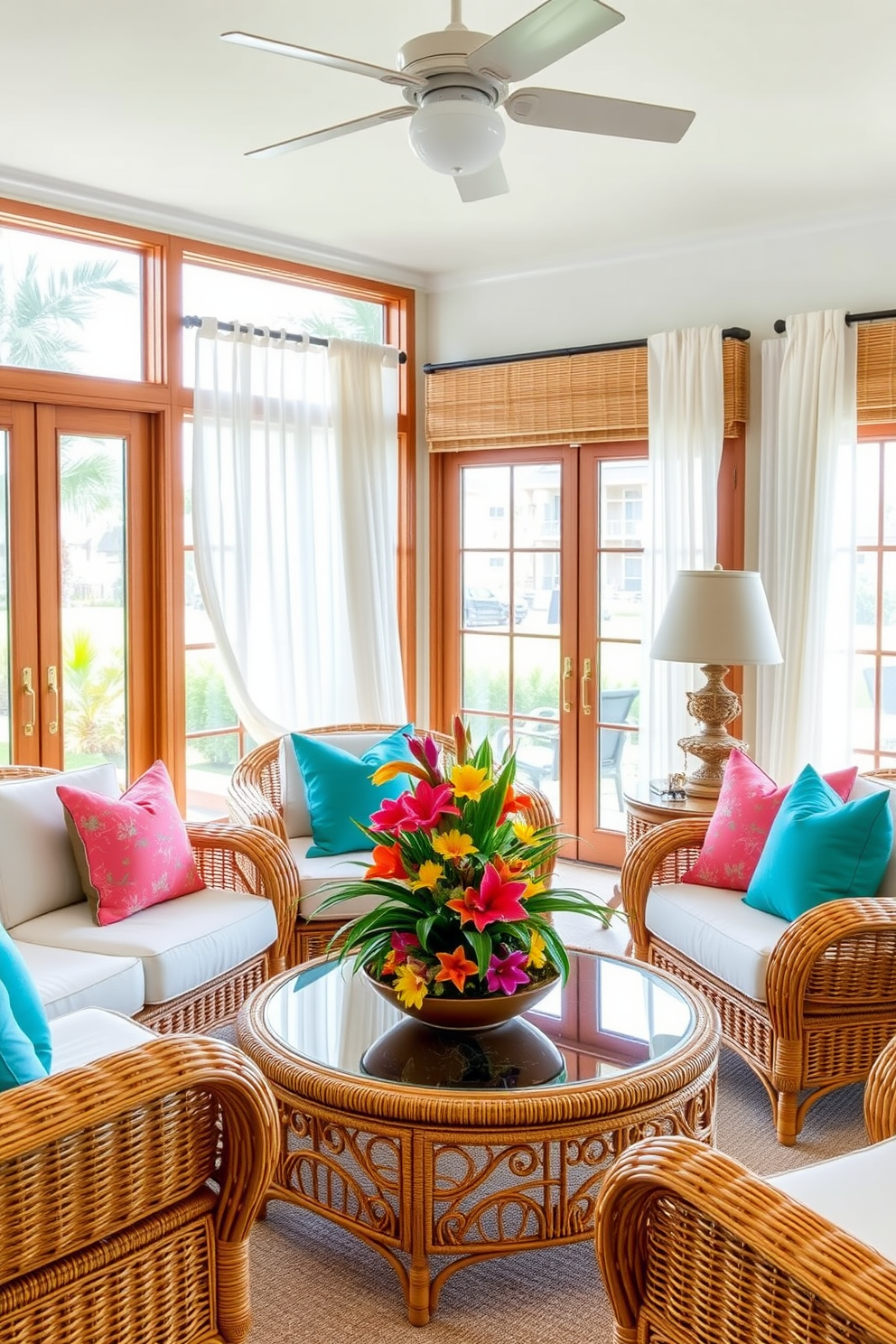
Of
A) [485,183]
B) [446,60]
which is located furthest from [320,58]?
[485,183]

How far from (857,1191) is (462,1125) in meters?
0.70

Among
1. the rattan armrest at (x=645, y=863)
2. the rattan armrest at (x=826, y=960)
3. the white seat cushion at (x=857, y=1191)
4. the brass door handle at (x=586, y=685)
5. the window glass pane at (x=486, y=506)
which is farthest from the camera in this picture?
the window glass pane at (x=486, y=506)

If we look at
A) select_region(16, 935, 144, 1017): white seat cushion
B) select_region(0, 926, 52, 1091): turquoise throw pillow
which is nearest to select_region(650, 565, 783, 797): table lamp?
select_region(16, 935, 144, 1017): white seat cushion

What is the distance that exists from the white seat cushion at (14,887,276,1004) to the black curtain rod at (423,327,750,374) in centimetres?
297

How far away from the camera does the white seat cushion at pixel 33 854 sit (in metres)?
3.01

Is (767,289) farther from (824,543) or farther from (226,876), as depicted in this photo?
(226,876)

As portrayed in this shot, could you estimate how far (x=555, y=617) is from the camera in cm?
545

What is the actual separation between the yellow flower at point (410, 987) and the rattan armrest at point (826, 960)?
3.13 ft

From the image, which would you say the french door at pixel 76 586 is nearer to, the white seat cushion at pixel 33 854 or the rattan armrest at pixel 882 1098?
the white seat cushion at pixel 33 854

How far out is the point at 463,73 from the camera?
95.5 inches

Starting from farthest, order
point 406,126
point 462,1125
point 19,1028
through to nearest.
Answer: point 406,126, point 462,1125, point 19,1028

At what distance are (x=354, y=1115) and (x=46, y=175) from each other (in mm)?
3533

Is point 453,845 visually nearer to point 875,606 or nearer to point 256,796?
point 256,796

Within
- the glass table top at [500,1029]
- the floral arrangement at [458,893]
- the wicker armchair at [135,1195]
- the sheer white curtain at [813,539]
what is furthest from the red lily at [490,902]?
the sheer white curtain at [813,539]
